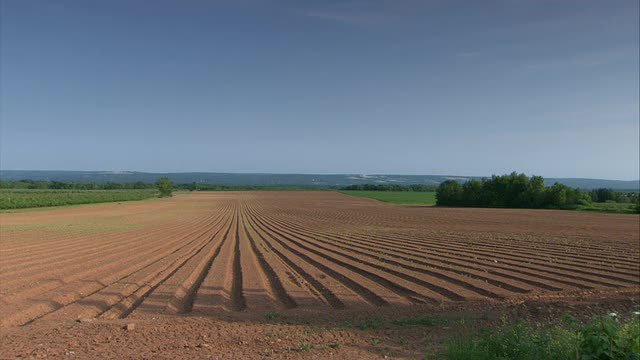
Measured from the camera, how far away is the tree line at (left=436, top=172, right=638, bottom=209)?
53.7m

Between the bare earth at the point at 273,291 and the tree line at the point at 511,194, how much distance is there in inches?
1544

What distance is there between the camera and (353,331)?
23.0 feet

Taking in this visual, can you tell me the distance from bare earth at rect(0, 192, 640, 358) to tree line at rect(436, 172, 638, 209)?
3922cm

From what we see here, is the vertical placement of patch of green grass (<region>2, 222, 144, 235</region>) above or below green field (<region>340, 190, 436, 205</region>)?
→ below

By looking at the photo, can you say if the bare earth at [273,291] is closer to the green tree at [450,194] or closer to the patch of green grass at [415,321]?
the patch of green grass at [415,321]

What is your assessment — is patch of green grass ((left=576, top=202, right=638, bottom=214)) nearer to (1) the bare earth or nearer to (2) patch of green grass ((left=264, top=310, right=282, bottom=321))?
(1) the bare earth

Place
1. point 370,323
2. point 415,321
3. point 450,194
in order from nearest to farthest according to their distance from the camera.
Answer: point 370,323 → point 415,321 → point 450,194

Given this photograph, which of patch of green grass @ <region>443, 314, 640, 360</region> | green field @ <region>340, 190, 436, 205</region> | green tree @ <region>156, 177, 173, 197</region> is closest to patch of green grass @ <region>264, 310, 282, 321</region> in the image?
patch of green grass @ <region>443, 314, 640, 360</region>

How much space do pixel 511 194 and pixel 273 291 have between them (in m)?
55.3

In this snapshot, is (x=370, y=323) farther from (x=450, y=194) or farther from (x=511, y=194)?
(x=450, y=194)

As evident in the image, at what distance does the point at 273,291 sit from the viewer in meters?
9.84

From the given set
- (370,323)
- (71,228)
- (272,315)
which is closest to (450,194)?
(71,228)

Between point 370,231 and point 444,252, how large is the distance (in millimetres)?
8186

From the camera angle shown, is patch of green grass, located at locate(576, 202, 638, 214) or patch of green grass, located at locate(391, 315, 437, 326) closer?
patch of green grass, located at locate(391, 315, 437, 326)
